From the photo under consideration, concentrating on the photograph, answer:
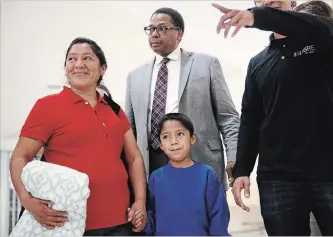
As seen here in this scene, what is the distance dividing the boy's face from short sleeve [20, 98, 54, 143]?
50 centimetres

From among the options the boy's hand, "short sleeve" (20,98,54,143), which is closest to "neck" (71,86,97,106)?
"short sleeve" (20,98,54,143)

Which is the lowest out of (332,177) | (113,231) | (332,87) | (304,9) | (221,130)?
(113,231)

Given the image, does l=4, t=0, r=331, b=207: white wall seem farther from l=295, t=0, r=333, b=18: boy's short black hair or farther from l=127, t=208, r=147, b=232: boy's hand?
l=127, t=208, r=147, b=232: boy's hand

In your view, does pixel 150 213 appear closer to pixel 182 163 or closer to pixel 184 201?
pixel 184 201

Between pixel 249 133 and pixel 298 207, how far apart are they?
1.25 ft

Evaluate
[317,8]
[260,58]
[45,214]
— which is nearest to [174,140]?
[260,58]

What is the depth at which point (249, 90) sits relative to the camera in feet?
5.36

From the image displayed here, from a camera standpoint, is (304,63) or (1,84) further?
(1,84)

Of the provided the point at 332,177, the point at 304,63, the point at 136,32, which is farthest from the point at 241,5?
the point at 332,177

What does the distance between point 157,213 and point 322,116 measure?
0.70 meters

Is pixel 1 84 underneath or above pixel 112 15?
underneath

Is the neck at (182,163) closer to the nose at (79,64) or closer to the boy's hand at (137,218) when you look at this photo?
the boy's hand at (137,218)

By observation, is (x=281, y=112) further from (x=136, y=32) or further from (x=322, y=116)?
(x=136, y=32)

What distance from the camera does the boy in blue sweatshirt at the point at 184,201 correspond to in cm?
145
